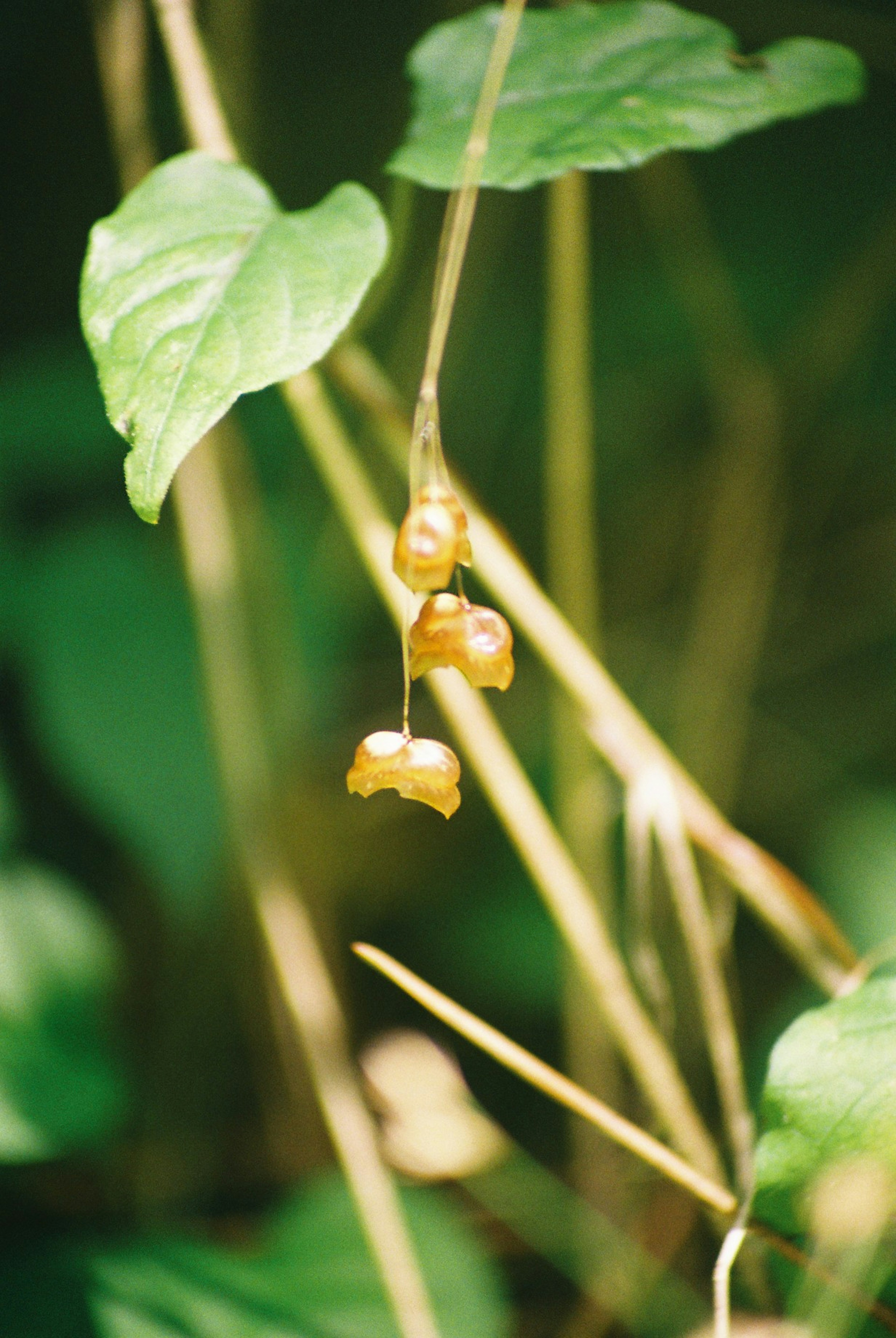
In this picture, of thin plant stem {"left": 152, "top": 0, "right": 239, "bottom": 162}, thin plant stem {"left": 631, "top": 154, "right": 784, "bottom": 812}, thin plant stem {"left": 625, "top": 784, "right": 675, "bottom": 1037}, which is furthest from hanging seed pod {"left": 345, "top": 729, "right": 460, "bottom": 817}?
thin plant stem {"left": 631, "top": 154, "right": 784, "bottom": 812}

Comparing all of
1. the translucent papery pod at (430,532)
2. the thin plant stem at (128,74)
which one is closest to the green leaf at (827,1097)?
the translucent papery pod at (430,532)

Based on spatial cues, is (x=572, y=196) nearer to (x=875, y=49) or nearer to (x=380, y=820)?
(x=875, y=49)

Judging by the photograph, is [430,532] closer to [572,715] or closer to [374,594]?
[572,715]

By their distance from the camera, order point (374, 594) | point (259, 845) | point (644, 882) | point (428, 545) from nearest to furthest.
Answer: point (428, 545), point (644, 882), point (259, 845), point (374, 594)

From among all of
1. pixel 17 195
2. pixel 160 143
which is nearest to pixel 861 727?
pixel 160 143

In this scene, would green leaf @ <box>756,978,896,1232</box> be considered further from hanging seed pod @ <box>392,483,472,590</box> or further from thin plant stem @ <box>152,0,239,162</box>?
thin plant stem @ <box>152,0,239,162</box>

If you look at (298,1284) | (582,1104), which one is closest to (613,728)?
(582,1104)
